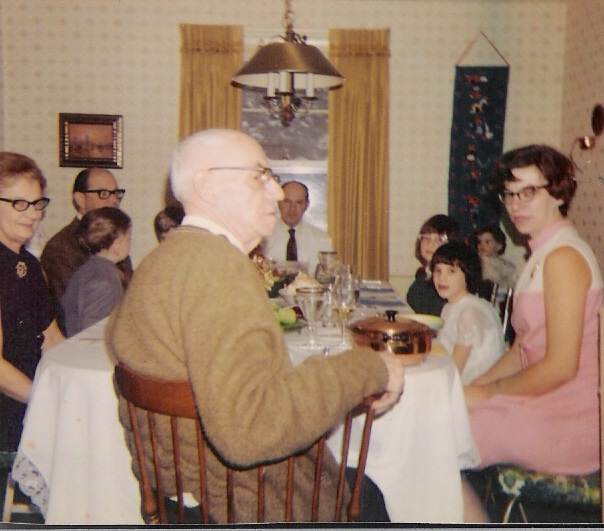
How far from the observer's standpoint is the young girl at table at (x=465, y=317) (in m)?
2.27

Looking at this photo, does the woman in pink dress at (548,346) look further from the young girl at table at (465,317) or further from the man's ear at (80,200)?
the man's ear at (80,200)

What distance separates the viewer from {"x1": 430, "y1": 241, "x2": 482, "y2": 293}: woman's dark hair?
8.31ft

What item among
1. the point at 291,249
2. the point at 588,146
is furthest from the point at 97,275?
the point at 588,146

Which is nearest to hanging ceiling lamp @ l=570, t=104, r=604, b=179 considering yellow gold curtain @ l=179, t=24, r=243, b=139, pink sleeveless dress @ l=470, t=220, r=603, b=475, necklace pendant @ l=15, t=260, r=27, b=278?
yellow gold curtain @ l=179, t=24, r=243, b=139

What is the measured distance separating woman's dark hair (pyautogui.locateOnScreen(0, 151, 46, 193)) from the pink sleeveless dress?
1.56 metres

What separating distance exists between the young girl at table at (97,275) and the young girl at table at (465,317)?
4.04 feet

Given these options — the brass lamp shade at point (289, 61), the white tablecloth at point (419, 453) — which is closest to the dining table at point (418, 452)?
the white tablecloth at point (419, 453)

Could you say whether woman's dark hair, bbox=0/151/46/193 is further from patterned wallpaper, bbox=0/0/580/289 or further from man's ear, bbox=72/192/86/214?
patterned wallpaper, bbox=0/0/580/289

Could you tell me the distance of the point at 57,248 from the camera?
3.07m

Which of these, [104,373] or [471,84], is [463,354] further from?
[471,84]

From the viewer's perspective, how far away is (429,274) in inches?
132

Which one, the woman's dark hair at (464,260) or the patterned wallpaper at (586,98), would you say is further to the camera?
the patterned wallpaper at (586,98)

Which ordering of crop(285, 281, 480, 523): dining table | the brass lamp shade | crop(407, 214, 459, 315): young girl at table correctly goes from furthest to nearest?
crop(407, 214, 459, 315): young girl at table < the brass lamp shade < crop(285, 281, 480, 523): dining table

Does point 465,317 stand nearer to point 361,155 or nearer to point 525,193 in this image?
point 525,193
